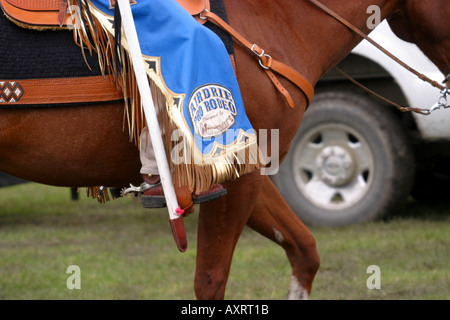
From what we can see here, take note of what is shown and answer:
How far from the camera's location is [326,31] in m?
3.33

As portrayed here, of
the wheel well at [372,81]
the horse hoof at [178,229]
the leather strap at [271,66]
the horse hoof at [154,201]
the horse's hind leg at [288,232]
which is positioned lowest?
the horse hoof at [178,229]

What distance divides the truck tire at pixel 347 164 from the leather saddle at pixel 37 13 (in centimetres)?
405

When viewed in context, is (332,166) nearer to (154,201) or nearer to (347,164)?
(347,164)

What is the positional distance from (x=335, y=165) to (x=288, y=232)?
281 cm

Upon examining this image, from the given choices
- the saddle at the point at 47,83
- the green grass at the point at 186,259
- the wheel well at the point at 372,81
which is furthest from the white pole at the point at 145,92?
the wheel well at the point at 372,81

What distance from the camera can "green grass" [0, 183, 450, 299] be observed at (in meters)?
5.06

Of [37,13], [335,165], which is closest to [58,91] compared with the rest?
[37,13]

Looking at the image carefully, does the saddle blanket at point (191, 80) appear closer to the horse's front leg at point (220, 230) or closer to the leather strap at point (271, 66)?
the leather strap at point (271, 66)

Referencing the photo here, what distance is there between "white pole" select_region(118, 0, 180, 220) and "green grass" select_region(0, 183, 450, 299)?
2231 millimetres

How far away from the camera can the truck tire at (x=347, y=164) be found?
6.53 meters

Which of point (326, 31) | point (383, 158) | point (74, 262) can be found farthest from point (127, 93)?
point (383, 158)
